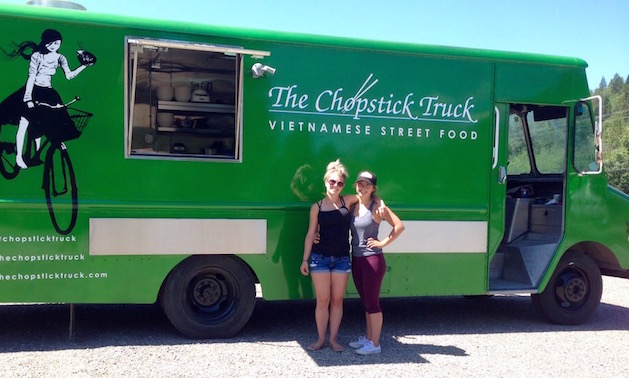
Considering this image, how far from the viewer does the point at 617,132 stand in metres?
64.8

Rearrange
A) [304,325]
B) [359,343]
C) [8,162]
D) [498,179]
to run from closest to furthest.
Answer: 1. [8,162]
2. [359,343]
3. [498,179]
4. [304,325]

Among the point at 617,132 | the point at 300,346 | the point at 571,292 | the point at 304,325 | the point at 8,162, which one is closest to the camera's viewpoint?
the point at 8,162

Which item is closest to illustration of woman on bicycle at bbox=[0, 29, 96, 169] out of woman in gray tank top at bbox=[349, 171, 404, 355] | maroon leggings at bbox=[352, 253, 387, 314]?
woman in gray tank top at bbox=[349, 171, 404, 355]

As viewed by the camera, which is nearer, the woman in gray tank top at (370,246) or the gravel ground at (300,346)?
the gravel ground at (300,346)

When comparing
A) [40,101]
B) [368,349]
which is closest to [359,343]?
[368,349]

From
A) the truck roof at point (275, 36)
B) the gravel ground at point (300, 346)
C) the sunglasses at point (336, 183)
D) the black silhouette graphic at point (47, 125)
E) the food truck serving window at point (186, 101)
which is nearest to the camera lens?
the gravel ground at point (300, 346)

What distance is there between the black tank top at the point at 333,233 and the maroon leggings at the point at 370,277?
0.61ft

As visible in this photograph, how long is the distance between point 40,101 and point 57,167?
579 mm

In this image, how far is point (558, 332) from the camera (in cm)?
621

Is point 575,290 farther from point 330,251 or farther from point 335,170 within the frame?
point 335,170

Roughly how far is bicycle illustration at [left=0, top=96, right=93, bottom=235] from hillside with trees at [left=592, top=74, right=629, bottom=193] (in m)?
11.1

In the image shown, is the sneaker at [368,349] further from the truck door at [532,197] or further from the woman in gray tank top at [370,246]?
the truck door at [532,197]

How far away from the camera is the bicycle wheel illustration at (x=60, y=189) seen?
192 inches

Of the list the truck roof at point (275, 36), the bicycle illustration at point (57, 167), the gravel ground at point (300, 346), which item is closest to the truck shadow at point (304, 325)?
the gravel ground at point (300, 346)
